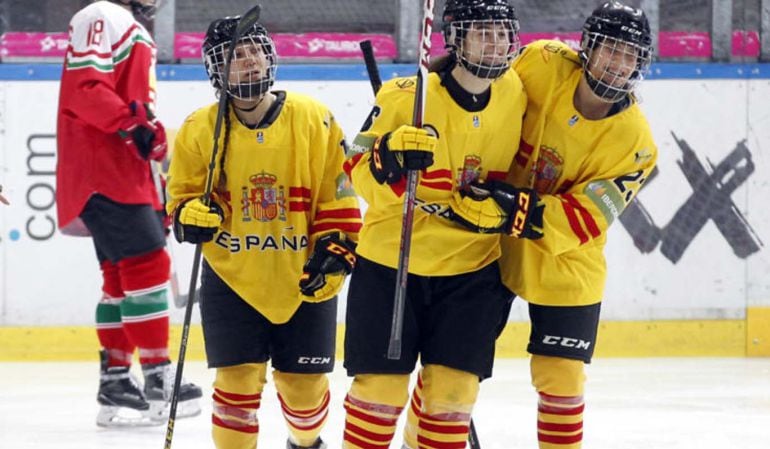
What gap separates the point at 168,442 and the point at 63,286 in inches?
104

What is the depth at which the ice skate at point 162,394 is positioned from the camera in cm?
459

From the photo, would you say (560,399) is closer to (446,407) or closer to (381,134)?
(446,407)

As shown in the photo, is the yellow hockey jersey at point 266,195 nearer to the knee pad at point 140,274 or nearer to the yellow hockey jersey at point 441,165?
the yellow hockey jersey at point 441,165

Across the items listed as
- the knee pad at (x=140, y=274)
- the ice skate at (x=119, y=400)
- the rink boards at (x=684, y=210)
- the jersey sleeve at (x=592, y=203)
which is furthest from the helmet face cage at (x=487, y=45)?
the rink boards at (x=684, y=210)

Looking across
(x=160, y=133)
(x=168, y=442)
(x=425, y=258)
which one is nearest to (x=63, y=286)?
(x=160, y=133)

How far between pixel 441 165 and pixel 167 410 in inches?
73.1

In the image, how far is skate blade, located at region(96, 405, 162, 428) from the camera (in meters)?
4.62

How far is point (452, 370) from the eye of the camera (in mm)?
3129

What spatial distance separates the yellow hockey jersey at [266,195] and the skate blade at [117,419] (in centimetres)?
130

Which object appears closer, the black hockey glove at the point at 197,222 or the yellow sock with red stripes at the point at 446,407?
the yellow sock with red stripes at the point at 446,407

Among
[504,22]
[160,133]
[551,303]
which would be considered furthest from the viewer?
[160,133]

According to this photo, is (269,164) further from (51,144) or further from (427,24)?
(51,144)

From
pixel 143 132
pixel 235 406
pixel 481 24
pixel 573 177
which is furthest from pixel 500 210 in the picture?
pixel 143 132

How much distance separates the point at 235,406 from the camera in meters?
3.39
